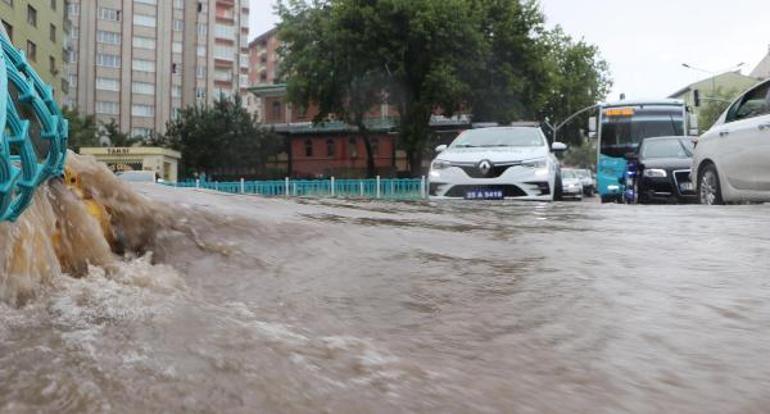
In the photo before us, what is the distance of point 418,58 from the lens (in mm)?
25094

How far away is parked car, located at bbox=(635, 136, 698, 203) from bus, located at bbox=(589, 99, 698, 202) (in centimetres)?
456

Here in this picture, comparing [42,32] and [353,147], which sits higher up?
[42,32]

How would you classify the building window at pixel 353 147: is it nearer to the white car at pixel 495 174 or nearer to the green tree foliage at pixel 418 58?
the green tree foliage at pixel 418 58

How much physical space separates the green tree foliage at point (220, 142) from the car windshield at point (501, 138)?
31.5 meters

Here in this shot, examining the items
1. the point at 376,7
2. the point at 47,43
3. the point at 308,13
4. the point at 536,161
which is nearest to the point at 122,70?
the point at 47,43

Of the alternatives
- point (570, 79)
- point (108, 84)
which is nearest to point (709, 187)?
point (570, 79)

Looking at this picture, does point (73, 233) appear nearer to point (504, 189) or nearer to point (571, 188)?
point (504, 189)

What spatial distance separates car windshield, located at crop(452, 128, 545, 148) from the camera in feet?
29.8

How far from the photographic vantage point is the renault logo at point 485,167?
8.20 meters

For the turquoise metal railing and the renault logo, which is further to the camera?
the renault logo

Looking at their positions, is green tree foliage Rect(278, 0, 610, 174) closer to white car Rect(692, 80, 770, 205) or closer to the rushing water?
white car Rect(692, 80, 770, 205)

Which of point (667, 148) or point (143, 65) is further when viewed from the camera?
point (143, 65)

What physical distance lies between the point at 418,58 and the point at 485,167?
17.6m

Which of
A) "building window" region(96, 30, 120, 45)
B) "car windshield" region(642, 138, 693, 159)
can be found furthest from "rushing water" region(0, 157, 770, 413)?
"building window" region(96, 30, 120, 45)
